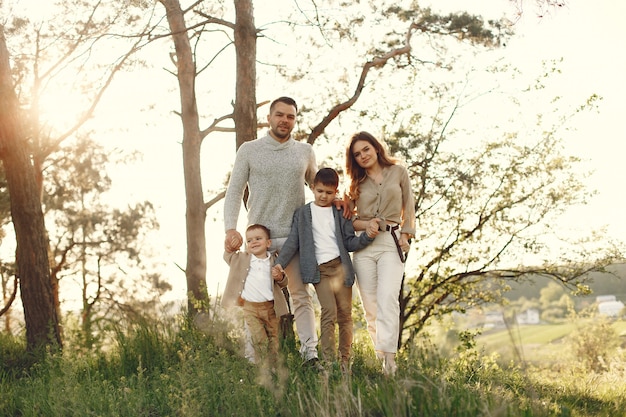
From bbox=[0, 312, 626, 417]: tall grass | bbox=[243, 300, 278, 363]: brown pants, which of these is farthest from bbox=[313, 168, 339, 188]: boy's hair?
bbox=[0, 312, 626, 417]: tall grass

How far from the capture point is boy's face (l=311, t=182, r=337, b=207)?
16.7 ft

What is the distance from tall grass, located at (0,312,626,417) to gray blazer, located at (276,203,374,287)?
60cm

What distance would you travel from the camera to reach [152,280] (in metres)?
24.6

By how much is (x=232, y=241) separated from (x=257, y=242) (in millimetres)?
177

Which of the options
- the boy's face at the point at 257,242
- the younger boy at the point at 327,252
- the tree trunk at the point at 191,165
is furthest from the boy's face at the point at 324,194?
the tree trunk at the point at 191,165

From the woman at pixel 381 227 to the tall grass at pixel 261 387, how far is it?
32 centimetres

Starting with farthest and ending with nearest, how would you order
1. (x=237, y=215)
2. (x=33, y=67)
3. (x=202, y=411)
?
(x=33, y=67)
(x=237, y=215)
(x=202, y=411)

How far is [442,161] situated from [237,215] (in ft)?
37.2

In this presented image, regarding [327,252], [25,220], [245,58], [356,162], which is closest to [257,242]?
[327,252]

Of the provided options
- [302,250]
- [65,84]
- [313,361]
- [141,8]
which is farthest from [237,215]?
[65,84]

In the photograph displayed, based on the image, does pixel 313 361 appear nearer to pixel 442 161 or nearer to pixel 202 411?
pixel 202 411

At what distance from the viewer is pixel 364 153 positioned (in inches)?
206

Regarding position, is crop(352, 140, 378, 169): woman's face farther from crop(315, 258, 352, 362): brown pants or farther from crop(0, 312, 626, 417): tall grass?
crop(0, 312, 626, 417): tall grass

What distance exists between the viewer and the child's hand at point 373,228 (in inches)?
197
